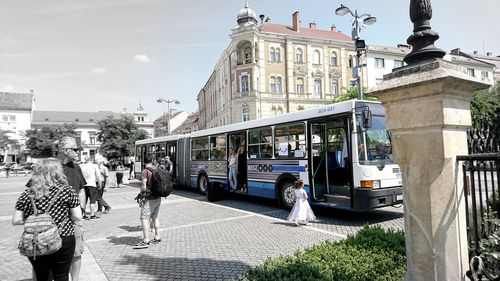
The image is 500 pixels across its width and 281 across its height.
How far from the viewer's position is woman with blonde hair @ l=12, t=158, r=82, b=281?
3607 mm

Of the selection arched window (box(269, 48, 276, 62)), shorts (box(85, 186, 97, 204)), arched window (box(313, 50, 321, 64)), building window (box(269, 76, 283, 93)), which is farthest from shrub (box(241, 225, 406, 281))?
arched window (box(313, 50, 321, 64))

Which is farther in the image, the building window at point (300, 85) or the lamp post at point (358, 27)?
the building window at point (300, 85)

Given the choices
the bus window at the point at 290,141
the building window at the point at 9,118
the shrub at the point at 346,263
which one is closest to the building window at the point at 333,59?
the bus window at the point at 290,141

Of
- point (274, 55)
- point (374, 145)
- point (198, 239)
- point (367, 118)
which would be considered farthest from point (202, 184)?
point (274, 55)

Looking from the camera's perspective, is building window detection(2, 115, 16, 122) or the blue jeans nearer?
the blue jeans

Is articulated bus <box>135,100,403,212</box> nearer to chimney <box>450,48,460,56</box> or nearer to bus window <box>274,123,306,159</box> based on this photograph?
bus window <box>274,123,306,159</box>

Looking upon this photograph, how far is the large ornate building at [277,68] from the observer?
4572 centimetres

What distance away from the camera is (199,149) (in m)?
16.3

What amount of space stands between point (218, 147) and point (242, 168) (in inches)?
81.5

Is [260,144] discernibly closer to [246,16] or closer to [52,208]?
[52,208]

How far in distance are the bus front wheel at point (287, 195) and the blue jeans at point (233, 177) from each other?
105 inches

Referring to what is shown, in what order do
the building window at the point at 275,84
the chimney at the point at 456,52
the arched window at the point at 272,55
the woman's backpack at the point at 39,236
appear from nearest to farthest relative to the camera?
the woman's backpack at the point at 39,236 < the arched window at the point at 272,55 < the building window at the point at 275,84 < the chimney at the point at 456,52

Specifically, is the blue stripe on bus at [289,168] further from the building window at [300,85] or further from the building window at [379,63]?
the building window at [379,63]

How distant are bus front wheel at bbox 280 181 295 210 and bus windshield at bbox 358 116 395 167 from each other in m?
2.73
